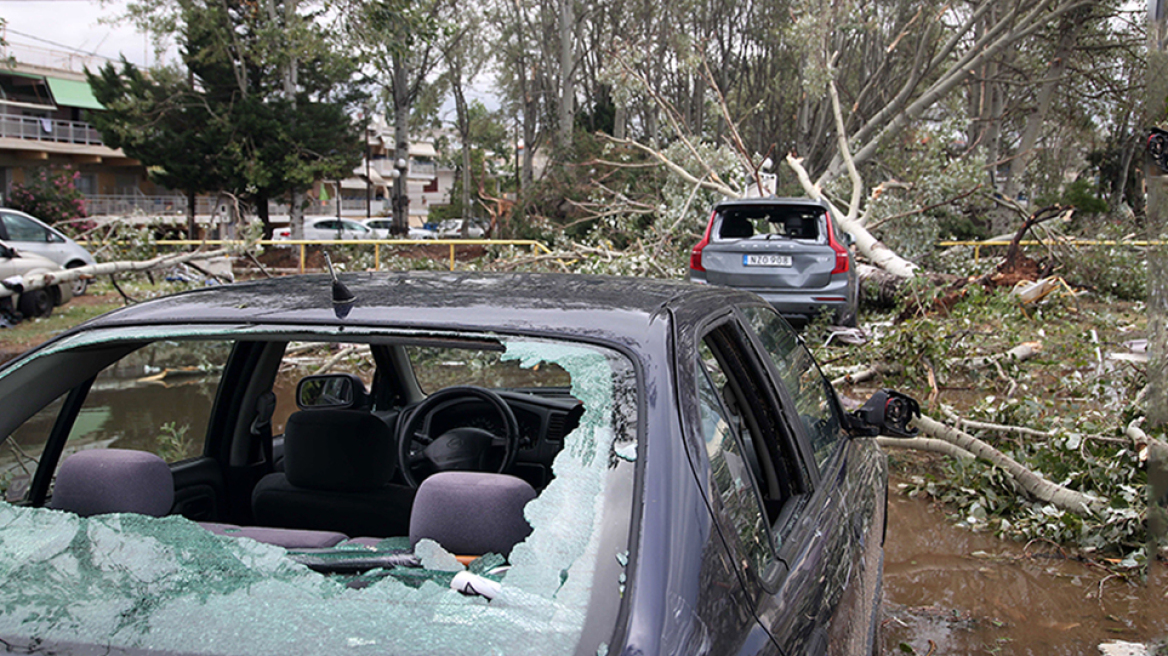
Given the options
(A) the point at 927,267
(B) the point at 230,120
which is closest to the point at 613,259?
(A) the point at 927,267

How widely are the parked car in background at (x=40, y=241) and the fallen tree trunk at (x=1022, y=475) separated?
14963mm

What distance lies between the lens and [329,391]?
10.8 feet

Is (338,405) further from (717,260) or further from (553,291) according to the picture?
(717,260)

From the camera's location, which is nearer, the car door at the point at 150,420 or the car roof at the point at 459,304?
the car roof at the point at 459,304

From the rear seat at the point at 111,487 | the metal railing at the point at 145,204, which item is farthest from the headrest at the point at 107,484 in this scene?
the metal railing at the point at 145,204

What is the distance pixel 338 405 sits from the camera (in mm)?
3232

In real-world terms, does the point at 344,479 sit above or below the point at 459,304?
below

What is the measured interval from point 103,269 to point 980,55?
550 inches

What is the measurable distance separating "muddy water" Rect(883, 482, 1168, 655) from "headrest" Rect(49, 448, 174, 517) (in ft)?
8.80

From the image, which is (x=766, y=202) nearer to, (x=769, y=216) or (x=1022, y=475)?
(x=769, y=216)

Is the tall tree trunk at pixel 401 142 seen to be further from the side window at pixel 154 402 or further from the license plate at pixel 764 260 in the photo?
the license plate at pixel 764 260

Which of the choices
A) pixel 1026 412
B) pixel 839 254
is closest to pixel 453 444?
pixel 1026 412

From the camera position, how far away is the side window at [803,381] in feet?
8.66

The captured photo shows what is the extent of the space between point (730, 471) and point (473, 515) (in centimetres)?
49
